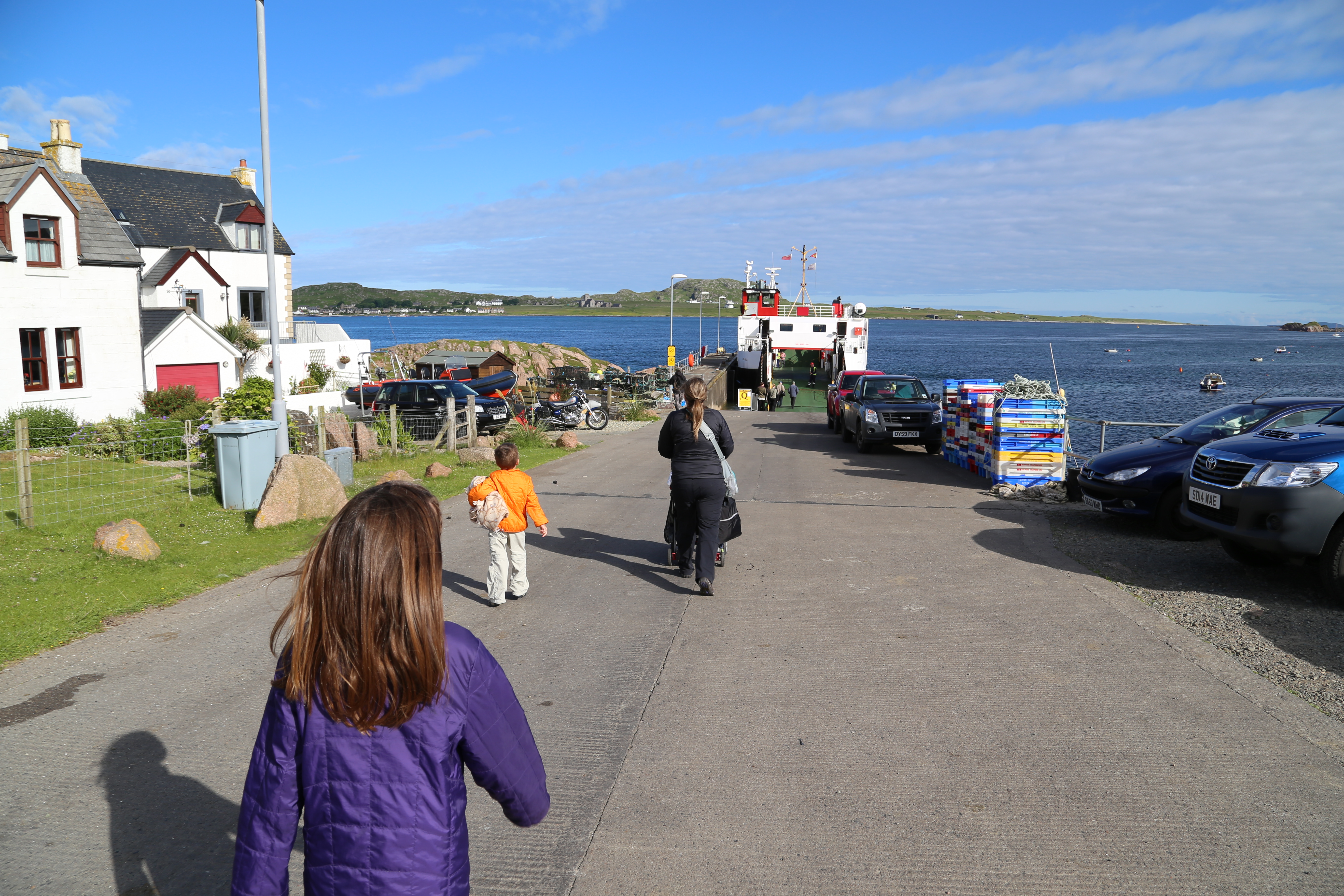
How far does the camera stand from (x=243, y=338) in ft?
109

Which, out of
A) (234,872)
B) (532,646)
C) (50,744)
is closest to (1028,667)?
(532,646)

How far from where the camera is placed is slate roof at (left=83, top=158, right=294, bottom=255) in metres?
34.6

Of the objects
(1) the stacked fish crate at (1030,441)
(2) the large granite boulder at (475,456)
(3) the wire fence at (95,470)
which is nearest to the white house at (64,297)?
(3) the wire fence at (95,470)

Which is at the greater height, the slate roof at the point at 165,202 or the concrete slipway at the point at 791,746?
the slate roof at the point at 165,202

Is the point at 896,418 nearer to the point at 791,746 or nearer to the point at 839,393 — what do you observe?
the point at 839,393

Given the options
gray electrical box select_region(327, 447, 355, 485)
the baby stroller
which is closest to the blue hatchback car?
the baby stroller

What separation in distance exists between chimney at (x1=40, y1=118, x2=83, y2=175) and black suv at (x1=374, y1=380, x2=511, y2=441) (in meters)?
15.6

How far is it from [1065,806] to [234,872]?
138 inches

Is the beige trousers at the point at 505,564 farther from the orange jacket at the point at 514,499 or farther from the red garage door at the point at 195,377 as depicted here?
the red garage door at the point at 195,377

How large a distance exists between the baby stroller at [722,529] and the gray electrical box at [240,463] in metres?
5.80

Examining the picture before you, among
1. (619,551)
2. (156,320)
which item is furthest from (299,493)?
(156,320)

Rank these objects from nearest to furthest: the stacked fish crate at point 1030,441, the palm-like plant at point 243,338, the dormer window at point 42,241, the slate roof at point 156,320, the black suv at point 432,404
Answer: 1. the stacked fish crate at point 1030,441
2. the black suv at point 432,404
3. the dormer window at point 42,241
4. the slate roof at point 156,320
5. the palm-like plant at point 243,338

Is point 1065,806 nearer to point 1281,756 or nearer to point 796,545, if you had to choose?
point 1281,756

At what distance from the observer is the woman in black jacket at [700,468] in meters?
7.39
